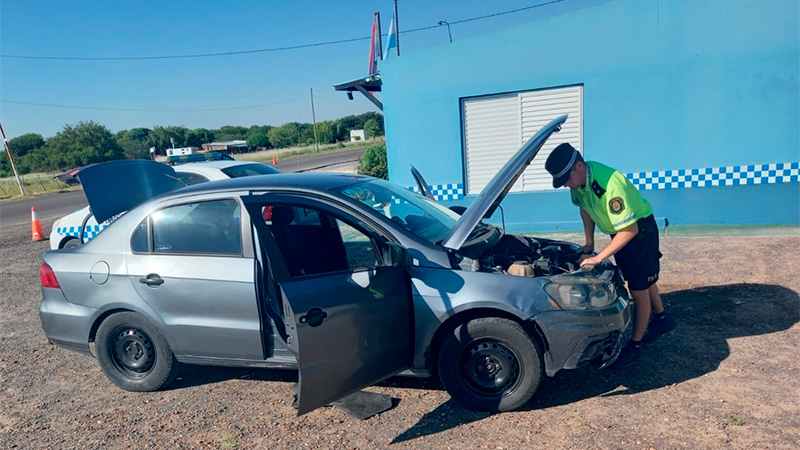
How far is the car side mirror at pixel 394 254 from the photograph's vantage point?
337 cm

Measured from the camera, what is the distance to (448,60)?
32.1 ft

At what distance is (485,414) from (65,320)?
130 inches

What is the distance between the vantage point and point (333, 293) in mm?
3402

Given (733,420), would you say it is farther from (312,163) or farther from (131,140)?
(131,140)

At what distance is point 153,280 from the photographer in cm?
414

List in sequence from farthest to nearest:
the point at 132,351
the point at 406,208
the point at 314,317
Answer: the point at 406,208
the point at 132,351
the point at 314,317

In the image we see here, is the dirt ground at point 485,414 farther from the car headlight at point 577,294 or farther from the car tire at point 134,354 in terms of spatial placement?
the car headlight at point 577,294

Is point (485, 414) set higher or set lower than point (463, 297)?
lower

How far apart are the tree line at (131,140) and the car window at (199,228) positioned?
4747cm

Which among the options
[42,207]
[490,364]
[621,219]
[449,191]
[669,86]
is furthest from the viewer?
[42,207]

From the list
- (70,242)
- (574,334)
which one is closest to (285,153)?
(70,242)

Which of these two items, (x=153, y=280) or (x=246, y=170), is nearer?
(x=153, y=280)

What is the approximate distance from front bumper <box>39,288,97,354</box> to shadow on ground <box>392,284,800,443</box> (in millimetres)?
2623

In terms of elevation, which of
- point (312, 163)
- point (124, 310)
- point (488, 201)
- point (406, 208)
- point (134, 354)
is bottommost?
point (312, 163)
